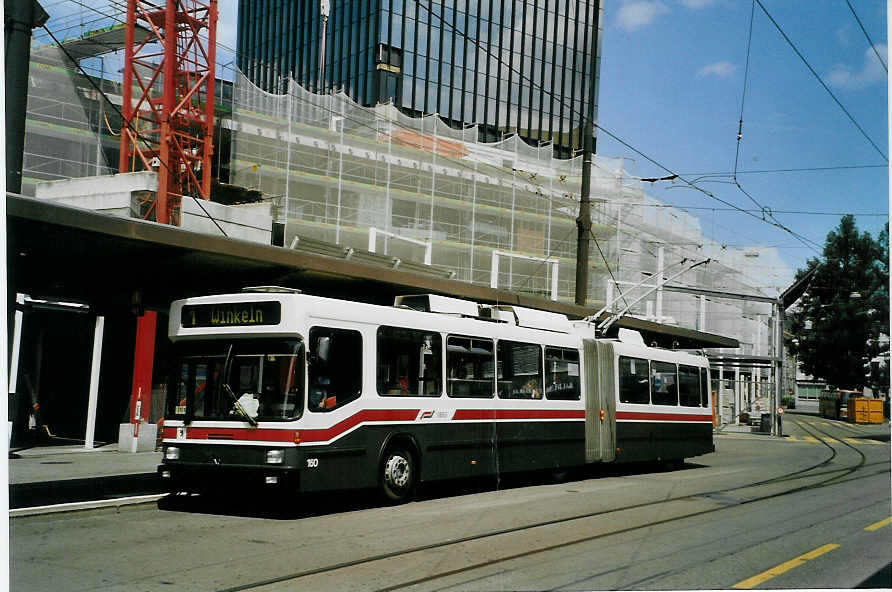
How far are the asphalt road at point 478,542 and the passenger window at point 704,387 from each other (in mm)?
5583

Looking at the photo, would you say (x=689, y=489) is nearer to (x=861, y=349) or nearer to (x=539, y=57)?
(x=861, y=349)

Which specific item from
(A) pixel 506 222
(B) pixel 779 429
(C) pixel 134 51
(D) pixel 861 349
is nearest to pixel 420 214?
(A) pixel 506 222

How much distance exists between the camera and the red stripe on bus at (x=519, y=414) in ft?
44.6

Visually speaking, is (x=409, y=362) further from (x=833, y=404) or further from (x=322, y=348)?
(x=833, y=404)

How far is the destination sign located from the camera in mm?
11016

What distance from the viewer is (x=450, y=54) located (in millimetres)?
24250

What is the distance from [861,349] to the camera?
15.6 metres

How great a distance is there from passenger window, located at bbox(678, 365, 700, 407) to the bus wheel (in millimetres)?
8654

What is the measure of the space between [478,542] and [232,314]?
420 centimetres

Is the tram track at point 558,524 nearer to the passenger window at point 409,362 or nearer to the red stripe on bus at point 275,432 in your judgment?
the red stripe on bus at point 275,432

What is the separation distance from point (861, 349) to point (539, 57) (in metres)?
9.20

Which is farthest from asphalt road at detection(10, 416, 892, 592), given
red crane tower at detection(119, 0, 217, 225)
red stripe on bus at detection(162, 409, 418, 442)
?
red crane tower at detection(119, 0, 217, 225)

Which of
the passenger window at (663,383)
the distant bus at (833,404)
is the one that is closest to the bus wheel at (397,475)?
the passenger window at (663,383)

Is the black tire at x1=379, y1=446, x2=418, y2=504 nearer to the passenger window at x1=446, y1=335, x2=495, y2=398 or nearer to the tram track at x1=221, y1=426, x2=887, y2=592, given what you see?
the passenger window at x1=446, y1=335, x2=495, y2=398
